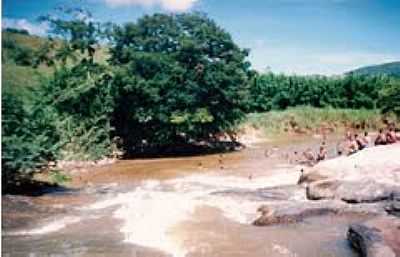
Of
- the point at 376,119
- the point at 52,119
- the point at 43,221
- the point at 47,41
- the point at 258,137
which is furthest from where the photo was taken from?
the point at 376,119

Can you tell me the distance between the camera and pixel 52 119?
10.1m

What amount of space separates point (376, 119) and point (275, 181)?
39.1 feet

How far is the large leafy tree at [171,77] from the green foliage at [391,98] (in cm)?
681

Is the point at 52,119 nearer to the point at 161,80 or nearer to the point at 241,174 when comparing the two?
the point at 241,174

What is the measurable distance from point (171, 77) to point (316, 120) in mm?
8402

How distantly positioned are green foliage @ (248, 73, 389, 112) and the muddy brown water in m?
13.8

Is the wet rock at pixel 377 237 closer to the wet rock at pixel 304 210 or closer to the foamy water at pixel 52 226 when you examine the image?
the wet rock at pixel 304 210

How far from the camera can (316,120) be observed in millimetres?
22281

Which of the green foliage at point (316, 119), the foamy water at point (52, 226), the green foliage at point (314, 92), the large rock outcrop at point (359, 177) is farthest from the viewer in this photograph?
the green foliage at point (314, 92)

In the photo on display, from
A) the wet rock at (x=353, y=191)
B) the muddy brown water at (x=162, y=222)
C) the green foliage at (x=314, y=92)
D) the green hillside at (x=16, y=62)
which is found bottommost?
the muddy brown water at (x=162, y=222)

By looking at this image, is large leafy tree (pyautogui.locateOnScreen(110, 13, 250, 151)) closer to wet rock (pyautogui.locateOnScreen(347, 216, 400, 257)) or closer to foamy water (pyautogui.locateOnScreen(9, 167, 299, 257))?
foamy water (pyautogui.locateOnScreen(9, 167, 299, 257))

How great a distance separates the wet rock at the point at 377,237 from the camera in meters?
5.53

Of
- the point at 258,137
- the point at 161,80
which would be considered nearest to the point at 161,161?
the point at 161,80

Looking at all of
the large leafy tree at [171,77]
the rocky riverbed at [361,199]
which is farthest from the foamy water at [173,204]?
the large leafy tree at [171,77]
